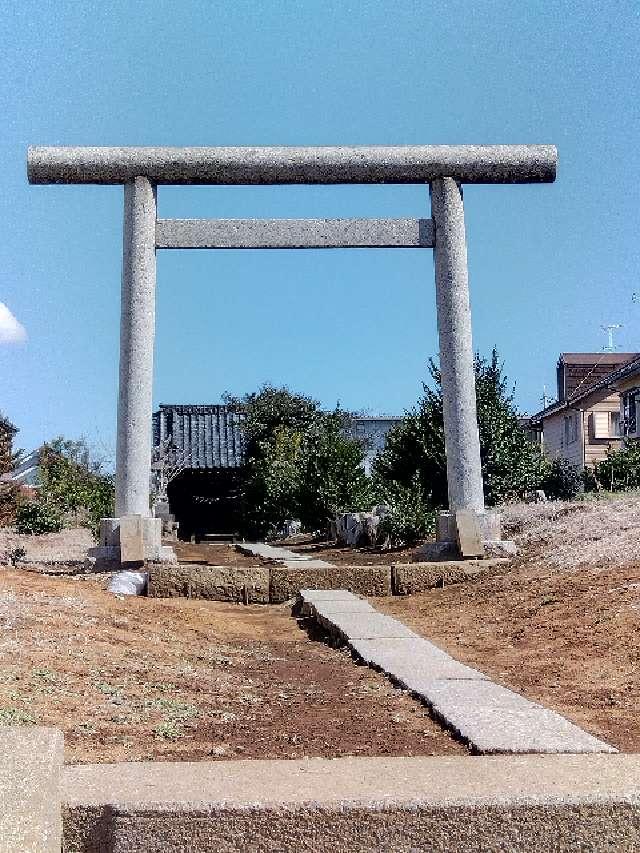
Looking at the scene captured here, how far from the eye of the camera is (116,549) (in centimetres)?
1118

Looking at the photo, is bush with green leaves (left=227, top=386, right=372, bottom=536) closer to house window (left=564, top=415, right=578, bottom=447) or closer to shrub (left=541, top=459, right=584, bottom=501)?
shrub (left=541, top=459, right=584, bottom=501)

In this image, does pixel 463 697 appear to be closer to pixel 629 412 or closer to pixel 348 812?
pixel 348 812

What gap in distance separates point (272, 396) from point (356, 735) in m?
29.6

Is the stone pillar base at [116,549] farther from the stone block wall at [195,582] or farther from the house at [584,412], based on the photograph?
the house at [584,412]

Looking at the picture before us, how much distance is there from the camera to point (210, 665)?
555 cm

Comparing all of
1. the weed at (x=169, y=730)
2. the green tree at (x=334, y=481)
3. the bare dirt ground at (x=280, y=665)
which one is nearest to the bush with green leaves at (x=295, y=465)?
the green tree at (x=334, y=481)

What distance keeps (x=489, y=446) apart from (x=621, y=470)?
9.41 meters

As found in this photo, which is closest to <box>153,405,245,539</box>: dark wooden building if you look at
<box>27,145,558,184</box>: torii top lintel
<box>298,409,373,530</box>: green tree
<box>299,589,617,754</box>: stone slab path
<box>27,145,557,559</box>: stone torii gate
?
<box>298,409,373,530</box>: green tree

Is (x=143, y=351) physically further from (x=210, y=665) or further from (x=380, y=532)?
(x=210, y=665)

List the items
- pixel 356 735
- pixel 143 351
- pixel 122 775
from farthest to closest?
pixel 143 351, pixel 356 735, pixel 122 775

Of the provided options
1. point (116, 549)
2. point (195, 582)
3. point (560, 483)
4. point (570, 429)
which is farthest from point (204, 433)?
point (195, 582)

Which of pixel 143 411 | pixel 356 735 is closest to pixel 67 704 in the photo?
pixel 356 735

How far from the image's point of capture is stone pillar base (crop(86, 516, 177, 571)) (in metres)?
11.2

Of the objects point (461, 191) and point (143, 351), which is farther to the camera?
point (461, 191)
